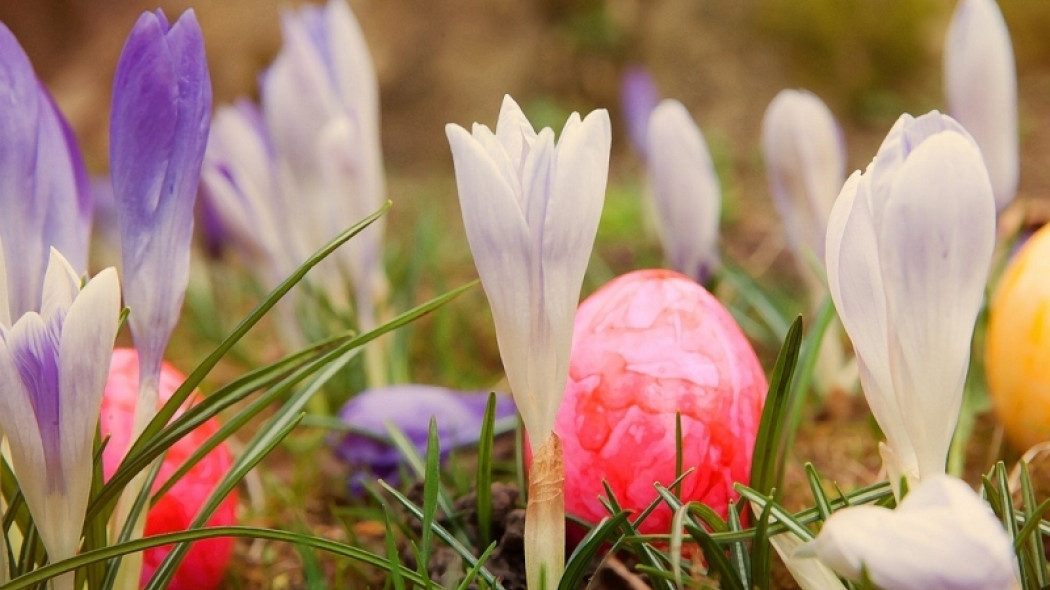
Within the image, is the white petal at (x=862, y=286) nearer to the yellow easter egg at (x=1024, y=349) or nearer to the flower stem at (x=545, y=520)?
the flower stem at (x=545, y=520)

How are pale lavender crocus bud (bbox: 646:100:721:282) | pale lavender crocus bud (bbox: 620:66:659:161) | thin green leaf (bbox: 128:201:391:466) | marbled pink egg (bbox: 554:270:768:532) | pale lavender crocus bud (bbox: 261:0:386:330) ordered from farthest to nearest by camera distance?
1. pale lavender crocus bud (bbox: 620:66:659:161)
2. pale lavender crocus bud (bbox: 261:0:386:330)
3. pale lavender crocus bud (bbox: 646:100:721:282)
4. marbled pink egg (bbox: 554:270:768:532)
5. thin green leaf (bbox: 128:201:391:466)

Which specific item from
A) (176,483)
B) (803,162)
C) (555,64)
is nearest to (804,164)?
(803,162)

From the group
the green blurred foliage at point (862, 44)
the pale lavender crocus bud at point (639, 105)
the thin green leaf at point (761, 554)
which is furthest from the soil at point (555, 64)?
the thin green leaf at point (761, 554)

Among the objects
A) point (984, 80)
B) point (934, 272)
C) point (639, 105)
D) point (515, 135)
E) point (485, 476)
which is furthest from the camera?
point (639, 105)

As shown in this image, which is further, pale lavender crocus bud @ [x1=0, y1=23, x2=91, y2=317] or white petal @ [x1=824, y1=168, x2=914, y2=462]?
pale lavender crocus bud @ [x1=0, y1=23, x2=91, y2=317]

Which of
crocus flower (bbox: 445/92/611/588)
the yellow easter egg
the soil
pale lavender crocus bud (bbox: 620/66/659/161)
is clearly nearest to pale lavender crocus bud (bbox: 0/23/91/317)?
crocus flower (bbox: 445/92/611/588)

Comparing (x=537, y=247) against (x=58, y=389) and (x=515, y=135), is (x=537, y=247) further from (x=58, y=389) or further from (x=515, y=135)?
(x=58, y=389)

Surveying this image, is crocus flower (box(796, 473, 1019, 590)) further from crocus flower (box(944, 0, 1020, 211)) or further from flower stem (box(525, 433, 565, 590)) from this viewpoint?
crocus flower (box(944, 0, 1020, 211))
